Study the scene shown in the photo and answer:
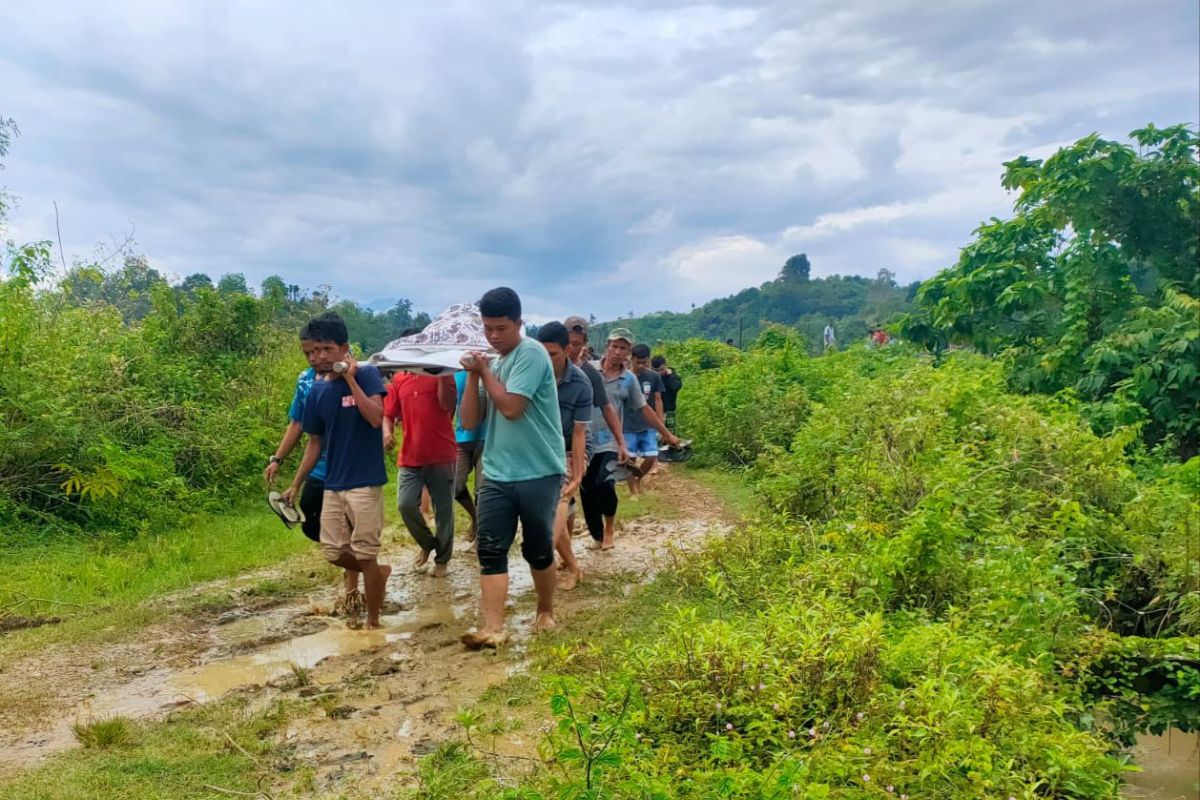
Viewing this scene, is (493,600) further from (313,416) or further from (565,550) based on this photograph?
(313,416)

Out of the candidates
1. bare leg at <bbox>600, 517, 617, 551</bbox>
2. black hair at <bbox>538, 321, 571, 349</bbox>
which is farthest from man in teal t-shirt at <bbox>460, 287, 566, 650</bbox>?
bare leg at <bbox>600, 517, 617, 551</bbox>

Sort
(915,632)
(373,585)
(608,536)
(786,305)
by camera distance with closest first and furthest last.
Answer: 1. (915,632)
2. (373,585)
3. (608,536)
4. (786,305)

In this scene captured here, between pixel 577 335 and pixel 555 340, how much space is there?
32.3 inches

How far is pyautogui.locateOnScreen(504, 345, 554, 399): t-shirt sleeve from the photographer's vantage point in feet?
14.4

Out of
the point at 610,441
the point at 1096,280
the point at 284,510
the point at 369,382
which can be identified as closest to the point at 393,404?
the point at 284,510

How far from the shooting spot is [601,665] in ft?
12.3

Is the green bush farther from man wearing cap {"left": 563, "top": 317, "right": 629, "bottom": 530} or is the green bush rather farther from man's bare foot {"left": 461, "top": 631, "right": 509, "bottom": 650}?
man wearing cap {"left": 563, "top": 317, "right": 629, "bottom": 530}

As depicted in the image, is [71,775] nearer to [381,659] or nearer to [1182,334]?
[381,659]

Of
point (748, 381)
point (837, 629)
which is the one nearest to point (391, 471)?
point (748, 381)

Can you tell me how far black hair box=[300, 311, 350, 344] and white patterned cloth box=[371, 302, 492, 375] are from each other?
1.66ft

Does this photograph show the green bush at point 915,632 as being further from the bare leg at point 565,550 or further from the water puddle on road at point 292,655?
the water puddle on road at point 292,655

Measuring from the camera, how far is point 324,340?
4719 millimetres

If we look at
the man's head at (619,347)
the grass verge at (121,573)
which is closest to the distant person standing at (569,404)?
the man's head at (619,347)

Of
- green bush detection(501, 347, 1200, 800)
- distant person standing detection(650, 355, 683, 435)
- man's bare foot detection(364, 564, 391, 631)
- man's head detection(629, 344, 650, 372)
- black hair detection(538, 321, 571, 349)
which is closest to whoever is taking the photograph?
green bush detection(501, 347, 1200, 800)
